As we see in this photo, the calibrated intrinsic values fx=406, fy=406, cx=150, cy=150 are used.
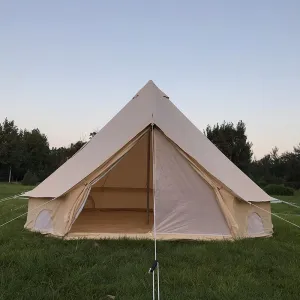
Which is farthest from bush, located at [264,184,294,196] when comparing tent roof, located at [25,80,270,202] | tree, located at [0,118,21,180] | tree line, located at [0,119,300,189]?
tree, located at [0,118,21,180]

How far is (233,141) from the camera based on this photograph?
30.6 meters

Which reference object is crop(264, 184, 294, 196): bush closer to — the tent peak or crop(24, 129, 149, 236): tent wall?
the tent peak

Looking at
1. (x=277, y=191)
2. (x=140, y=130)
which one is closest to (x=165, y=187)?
(x=140, y=130)

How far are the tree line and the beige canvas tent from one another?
21.0 m

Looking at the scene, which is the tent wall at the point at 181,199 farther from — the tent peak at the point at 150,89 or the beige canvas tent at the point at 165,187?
the tent peak at the point at 150,89

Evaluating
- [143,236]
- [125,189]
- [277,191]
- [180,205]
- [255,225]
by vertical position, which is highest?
[277,191]

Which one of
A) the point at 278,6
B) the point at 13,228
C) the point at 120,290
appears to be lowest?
the point at 120,290

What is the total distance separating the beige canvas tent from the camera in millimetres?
4777

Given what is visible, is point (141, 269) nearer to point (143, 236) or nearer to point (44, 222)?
point (143, 236)

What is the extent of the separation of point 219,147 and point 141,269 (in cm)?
2689

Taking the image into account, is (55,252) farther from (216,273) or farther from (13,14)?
(13,14)

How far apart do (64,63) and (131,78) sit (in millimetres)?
1774

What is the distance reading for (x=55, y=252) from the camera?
3.75 m

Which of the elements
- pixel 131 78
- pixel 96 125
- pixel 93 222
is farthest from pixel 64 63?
pixel 96 125
